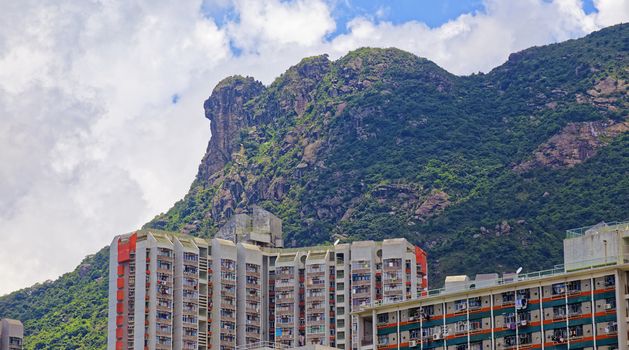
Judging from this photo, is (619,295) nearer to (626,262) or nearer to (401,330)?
(626,262)

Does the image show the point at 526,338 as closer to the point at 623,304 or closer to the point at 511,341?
the point at 511,341

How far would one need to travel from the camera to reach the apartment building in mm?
146125

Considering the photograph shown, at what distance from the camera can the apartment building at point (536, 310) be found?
479 ft

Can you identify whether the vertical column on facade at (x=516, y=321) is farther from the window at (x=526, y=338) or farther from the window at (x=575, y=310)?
the window at (x=575, y=310)

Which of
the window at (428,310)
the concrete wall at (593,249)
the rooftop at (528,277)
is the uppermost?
the concrete wall at (593,249)

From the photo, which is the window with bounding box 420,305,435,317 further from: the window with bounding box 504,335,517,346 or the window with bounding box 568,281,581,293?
the window with bounding box 568,281,581,293

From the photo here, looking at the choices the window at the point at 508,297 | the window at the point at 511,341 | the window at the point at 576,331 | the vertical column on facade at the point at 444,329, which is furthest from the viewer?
the vertical column on facade at the point at 444,329

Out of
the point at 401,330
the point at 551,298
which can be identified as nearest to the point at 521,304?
the point at 551,298

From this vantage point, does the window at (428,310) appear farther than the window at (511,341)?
Yes

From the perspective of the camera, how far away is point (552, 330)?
149m

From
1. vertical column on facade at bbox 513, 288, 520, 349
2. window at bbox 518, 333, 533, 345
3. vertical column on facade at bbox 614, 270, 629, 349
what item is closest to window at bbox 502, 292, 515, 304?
vertical column on facade at bbox 513, 288, 520, 349

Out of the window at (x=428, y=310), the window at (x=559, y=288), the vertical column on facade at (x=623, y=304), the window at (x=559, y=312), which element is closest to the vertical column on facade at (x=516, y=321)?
the window at (x=559, y=312)

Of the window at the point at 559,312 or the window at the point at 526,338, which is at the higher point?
the window at the point at 559,312

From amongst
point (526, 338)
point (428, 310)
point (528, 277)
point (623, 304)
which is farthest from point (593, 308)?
point (428, 310)
